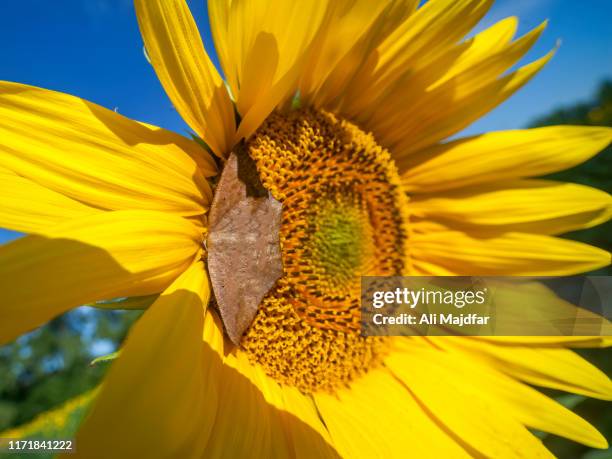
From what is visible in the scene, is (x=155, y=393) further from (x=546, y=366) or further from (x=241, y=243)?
(x=546, y=366)

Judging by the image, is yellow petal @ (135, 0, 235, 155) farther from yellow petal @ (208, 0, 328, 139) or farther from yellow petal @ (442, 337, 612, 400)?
yellow petal @ (442, 337, 612, 400)

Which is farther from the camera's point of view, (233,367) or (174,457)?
(233,367)

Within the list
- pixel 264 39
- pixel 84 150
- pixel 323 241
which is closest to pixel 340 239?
pixel 323 241

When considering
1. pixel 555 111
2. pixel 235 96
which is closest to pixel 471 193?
pixel 235 96

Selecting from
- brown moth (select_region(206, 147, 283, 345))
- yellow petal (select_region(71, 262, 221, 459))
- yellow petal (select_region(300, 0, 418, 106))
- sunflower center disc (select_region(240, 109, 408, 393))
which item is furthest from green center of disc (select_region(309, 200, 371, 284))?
yellow petal (select_region(71, 262, 221, 459))

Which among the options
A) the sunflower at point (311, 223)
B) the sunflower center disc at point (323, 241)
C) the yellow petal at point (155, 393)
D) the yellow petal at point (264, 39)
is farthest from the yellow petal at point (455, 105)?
the yellow petal at point (155, 393)

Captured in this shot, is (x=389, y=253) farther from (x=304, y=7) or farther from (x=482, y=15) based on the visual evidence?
(x=304, y=7)
